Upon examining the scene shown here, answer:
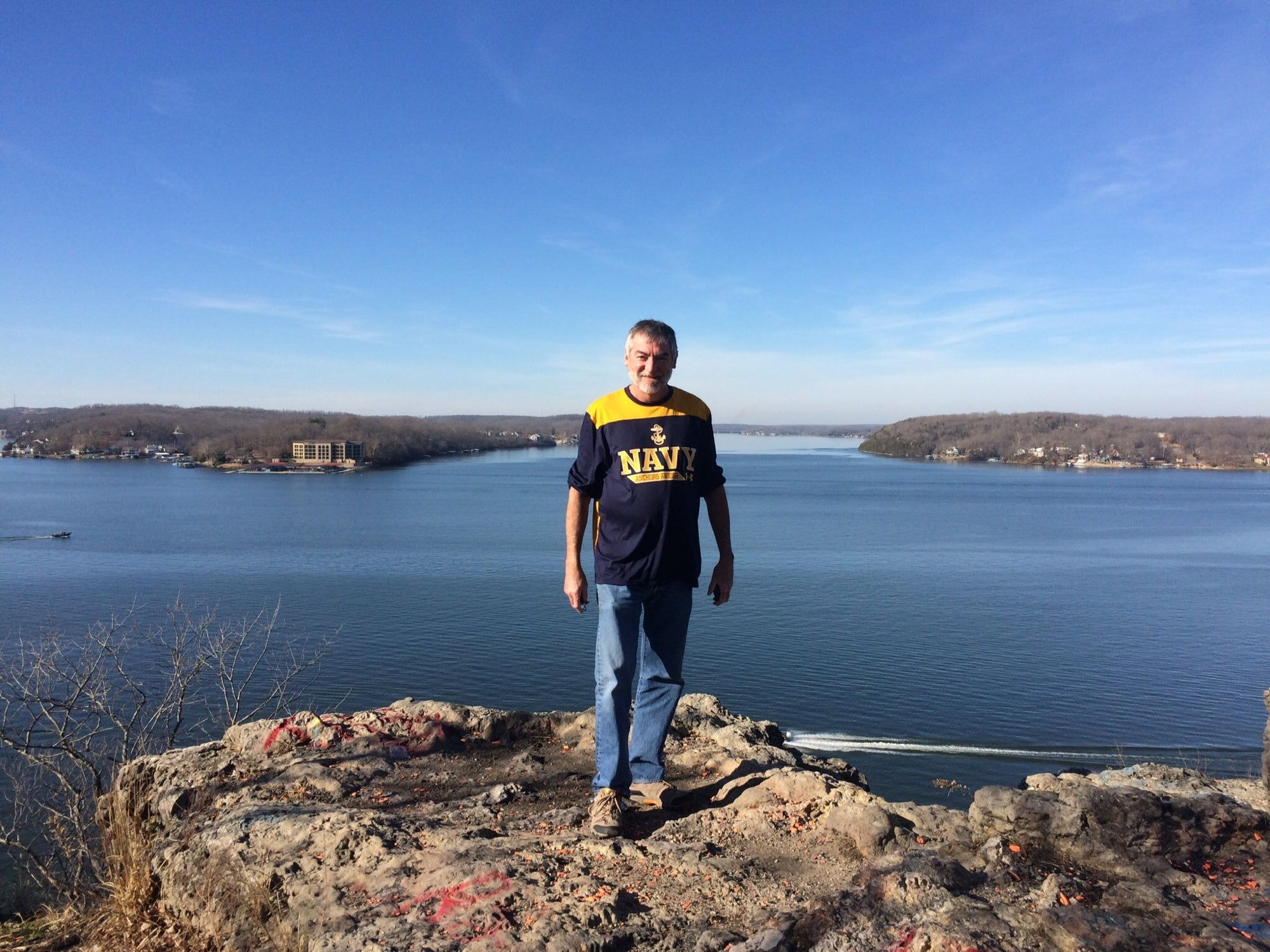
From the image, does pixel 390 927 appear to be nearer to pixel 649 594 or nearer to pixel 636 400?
pixel 649 594

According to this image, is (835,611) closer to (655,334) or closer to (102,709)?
(102,709)

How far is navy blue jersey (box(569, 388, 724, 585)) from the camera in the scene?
3.75 m

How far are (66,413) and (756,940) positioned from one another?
215902 mm

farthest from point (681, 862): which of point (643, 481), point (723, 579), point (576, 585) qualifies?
point (643, 481)

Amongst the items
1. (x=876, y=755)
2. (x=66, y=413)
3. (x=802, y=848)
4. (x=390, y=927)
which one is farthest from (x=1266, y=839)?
(x=66, y=413)

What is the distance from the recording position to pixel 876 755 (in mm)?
16672

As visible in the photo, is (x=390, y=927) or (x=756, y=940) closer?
(x=756, y=940)

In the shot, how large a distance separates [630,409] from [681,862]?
6.25 feet

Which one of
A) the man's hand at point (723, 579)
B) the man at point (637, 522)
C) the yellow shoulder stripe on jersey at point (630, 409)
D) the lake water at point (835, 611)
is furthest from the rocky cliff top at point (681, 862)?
the lake water at point (835, 611)

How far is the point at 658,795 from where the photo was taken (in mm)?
3840

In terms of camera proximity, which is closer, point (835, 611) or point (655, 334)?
point (655, 334)

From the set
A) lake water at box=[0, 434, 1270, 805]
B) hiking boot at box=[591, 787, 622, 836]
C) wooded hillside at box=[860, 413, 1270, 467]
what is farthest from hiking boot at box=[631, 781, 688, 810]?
wooded hillside at box=[860, 413, 1270, 467]

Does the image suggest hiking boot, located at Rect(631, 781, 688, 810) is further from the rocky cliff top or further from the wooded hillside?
the wooded hillside

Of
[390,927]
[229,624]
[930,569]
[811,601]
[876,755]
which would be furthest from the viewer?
[930,569]
